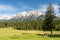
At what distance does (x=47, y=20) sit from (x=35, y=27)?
8447 centimetres

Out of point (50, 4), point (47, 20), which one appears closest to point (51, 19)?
point (47, 20)

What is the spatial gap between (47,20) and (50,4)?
10107 millimetres

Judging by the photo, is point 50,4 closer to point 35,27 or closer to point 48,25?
point 48,25

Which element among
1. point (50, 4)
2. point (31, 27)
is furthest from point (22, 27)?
point (50, 4)

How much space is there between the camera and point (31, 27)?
165250 millimetres

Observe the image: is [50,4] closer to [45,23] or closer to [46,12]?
[46,12]

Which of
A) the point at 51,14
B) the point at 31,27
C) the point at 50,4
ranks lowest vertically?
the point at 31,27

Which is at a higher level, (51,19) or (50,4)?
(50,4)

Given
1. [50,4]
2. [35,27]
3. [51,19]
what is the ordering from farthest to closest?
[35,27], [50,4], [51,19]

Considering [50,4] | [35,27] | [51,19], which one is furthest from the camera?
[35,27]

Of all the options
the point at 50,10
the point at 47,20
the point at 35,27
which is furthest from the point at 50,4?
the point at 35,27

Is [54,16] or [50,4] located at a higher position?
[50,4]

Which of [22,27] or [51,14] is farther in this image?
[22,27]

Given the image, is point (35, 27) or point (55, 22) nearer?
point (55, 22)
